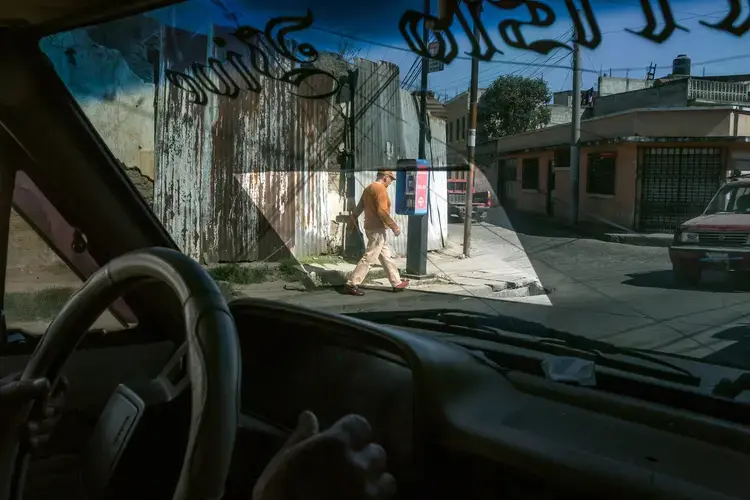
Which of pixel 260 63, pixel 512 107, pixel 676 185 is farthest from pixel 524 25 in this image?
pixel 260 63

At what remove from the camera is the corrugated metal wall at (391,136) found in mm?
2246

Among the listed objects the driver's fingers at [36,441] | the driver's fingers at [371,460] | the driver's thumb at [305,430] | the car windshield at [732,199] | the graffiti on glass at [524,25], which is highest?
the graffiti on glass at [524,25]

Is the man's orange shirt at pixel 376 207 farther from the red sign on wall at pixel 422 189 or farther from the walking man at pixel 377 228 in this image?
the red sign on wall at pixel 422 189

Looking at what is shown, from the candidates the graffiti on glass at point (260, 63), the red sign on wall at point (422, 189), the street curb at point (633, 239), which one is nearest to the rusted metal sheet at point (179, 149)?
the graffiti on glass at point (260, 63)

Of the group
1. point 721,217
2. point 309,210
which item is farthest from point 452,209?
point 309,210

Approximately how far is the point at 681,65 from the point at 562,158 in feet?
1.53

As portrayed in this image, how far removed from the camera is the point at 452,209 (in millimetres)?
2219

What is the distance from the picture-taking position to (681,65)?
5.34 feet

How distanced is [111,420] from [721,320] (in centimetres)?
146

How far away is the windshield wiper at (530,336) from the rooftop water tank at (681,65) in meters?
0.68

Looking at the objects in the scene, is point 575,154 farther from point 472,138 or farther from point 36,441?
point 36,441

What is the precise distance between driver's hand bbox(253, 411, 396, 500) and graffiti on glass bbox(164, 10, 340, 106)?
1.91m

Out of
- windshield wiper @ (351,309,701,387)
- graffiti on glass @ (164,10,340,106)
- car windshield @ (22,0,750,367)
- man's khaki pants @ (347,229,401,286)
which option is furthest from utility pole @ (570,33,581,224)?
graffiti on glass @ (164,10,340,106)

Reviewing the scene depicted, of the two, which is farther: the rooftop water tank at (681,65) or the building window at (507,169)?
the building window at (507,169)
